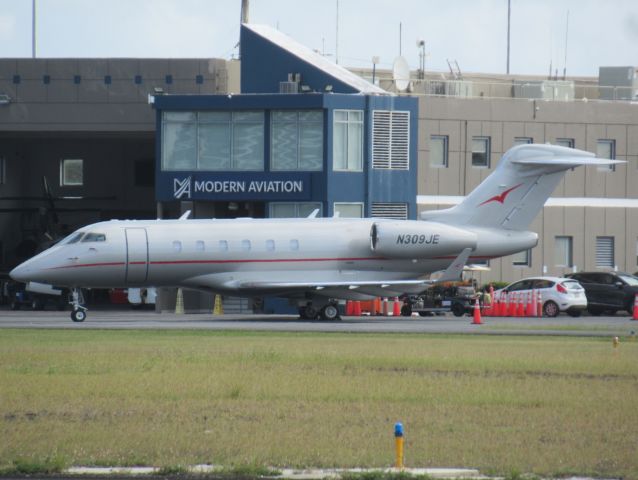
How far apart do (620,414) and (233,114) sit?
34.3 metres

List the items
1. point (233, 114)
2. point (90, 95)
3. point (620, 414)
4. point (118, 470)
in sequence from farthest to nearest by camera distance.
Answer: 1. point (90, 95)
2. point (233, 114)
3. point (620, 414)
4. point (118, 470)

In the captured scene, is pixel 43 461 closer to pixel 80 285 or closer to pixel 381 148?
pixel 80 285

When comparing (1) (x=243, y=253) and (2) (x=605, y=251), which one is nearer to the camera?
(1) (x=243, y=253)

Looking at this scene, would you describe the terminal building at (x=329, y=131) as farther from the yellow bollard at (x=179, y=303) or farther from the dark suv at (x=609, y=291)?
the dark suv at (x=609, y=291)

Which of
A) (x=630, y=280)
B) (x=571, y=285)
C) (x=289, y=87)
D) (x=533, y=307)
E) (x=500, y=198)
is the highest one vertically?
(x=289, y=87)

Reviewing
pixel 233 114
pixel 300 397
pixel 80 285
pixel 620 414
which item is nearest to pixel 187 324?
pixel 80 285

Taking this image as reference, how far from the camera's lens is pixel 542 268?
55375 millimetres

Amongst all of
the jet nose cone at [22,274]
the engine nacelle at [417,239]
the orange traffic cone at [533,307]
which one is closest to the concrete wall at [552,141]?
the orange traffic cone at [533,307]

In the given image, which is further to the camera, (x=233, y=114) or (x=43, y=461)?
(x=233, y=114)

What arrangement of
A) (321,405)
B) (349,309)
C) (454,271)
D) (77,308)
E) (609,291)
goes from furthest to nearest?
(349,309) → (609,291) → (454,271) → (77,308) → (321,405)

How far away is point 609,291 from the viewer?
46.3 m

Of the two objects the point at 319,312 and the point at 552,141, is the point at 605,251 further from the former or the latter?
the point at 319,312

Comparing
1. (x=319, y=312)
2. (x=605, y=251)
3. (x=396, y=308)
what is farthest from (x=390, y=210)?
(x=605, y=251)

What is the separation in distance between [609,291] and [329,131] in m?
11.9
